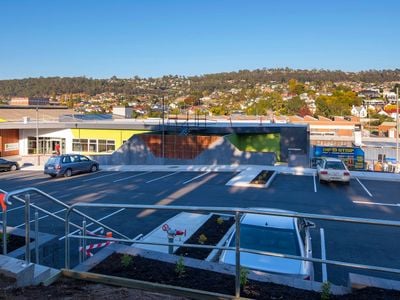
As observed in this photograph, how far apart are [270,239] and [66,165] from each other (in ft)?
79.3

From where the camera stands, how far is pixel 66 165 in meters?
29.5

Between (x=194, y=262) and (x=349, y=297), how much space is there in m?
2.12

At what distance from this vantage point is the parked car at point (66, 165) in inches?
1142

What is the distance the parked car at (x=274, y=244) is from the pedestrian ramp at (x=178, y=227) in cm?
363

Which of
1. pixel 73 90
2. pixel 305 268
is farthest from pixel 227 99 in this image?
pixel 305 268

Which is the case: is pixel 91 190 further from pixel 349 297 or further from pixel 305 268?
pixel 349 297

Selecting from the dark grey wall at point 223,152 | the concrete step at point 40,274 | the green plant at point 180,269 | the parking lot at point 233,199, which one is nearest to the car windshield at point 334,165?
the parking lot at point 233,199

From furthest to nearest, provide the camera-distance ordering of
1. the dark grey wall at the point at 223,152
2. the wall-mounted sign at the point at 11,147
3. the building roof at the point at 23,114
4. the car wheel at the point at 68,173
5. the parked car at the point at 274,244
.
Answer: the building roof at the point at 23,114
the wall-mounted sign at the point at 11,147
the dark grey wall at the point at 223,152
the car wheel at the point at 68,173
the parked car at the point at 274,244

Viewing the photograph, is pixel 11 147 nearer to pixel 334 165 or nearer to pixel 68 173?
pixel 68 173

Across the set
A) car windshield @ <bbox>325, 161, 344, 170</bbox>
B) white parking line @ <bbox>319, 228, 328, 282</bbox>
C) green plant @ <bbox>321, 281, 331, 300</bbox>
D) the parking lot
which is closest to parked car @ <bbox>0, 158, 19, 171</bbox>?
the parking lot

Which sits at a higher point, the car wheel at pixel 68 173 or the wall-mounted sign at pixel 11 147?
the wall-mounted sign at pixel 11 147

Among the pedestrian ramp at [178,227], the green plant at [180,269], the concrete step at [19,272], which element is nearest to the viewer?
the concrete step at [19,272]

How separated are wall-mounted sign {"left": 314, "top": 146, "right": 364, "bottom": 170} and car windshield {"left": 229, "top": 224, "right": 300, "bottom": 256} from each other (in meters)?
34.3

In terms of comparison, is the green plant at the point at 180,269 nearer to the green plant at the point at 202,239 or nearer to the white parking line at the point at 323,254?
the white parking line at the point at 323,254
